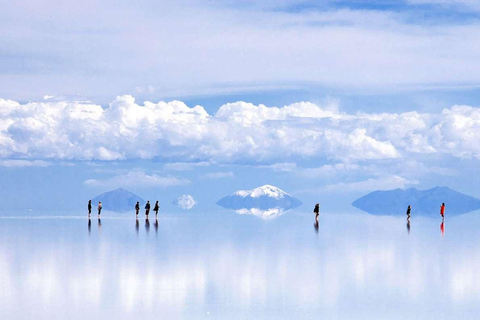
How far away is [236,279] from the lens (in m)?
26.5

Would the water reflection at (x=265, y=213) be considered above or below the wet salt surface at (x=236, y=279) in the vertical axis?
above

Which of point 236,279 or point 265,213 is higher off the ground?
point 265,213

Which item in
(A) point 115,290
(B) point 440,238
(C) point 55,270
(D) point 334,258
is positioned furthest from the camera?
(B) point 440,238

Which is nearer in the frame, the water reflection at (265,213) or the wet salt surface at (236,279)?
the wet salt surface at (236,279)

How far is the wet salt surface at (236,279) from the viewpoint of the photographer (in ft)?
68.7

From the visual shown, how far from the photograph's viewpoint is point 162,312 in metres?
20.5

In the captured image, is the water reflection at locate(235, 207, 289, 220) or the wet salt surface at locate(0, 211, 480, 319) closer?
the wet salt surface at locate(0, 211, 480, 319)

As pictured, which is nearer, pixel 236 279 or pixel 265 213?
pixel 236 279

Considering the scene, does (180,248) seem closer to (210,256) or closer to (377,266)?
(210,256)

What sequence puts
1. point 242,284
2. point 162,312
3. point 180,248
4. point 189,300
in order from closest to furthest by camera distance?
1. point 162,312
2. point 189,300
3. point 242,284
4. point 180,248

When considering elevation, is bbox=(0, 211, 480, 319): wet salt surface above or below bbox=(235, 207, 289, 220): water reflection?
below

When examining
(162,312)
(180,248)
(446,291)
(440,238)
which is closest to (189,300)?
(162,312)

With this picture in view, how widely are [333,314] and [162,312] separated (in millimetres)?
4290

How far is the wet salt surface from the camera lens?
68.7 ft
